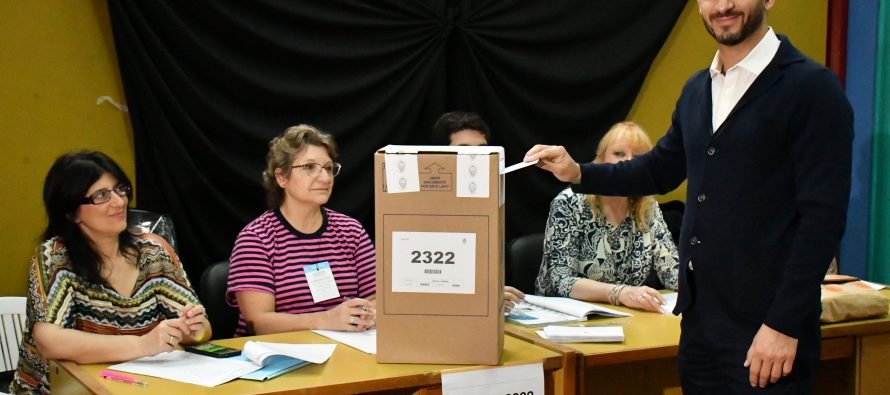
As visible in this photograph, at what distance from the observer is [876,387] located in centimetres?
289

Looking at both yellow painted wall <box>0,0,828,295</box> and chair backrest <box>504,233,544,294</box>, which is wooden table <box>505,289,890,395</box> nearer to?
chair backrest <box>504,233,544,294</box>

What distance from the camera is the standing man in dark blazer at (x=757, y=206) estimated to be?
1.82 meters

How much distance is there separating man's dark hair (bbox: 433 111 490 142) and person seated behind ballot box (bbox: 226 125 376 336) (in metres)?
0.71

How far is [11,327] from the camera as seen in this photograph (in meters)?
2.97

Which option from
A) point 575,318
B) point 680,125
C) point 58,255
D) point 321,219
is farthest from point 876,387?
point 58,255

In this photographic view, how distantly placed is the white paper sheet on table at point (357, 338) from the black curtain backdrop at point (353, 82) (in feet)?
3.68

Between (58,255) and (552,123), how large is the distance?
2.39 m

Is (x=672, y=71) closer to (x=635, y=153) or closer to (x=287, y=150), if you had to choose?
(x=635, y=153)

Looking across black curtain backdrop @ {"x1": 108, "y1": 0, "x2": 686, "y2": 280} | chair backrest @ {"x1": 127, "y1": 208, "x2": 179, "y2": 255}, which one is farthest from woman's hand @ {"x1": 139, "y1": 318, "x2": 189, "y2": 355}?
black curtain backdrop @ {"x1": 108, "y1": 0, "x2": 686, "y2": 280}

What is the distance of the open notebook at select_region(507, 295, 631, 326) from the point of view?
107 inches

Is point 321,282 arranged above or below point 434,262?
below

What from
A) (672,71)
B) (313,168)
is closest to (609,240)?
(313,168)

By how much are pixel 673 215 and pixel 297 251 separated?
201 cm

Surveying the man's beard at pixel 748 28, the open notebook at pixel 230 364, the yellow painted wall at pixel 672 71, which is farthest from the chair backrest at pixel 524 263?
the man's beard at pixel 748 28
